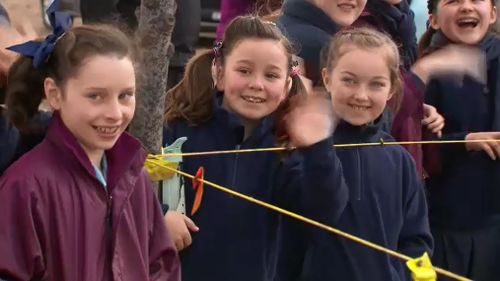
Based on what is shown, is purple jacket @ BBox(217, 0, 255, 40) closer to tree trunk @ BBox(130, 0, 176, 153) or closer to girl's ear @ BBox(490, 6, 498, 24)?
girl's ear @ BBox(490, 6, 498, 24)

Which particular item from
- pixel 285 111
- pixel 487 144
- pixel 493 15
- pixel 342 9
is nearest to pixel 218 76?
pixel 285 111

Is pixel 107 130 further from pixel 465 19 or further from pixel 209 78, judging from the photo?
pixel 465 19

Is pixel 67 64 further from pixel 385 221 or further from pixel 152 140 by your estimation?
pixel 385 221

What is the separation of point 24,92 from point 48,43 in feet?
0.43

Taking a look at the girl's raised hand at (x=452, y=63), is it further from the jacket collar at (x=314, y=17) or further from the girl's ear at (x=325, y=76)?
the girl's ear at (x=325, y=76)

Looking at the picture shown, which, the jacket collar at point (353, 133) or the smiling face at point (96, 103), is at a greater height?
the smiling face at point (96, 103)

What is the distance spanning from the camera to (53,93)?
2352 mm

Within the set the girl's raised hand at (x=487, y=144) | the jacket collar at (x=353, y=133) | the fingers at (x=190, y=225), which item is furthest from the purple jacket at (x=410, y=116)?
the fingers at (x=190, y=225)

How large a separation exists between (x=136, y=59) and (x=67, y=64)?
21cm

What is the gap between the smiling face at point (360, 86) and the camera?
9.82 ft

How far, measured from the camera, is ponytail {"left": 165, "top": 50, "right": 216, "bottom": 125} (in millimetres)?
2957

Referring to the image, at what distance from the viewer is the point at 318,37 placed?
11.1 feet

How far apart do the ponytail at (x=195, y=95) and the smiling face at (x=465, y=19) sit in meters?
1.10

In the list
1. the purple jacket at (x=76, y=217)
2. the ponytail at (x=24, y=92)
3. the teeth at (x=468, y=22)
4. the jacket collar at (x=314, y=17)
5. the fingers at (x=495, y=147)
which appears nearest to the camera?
the purple jacket at (x=76, y=217)
